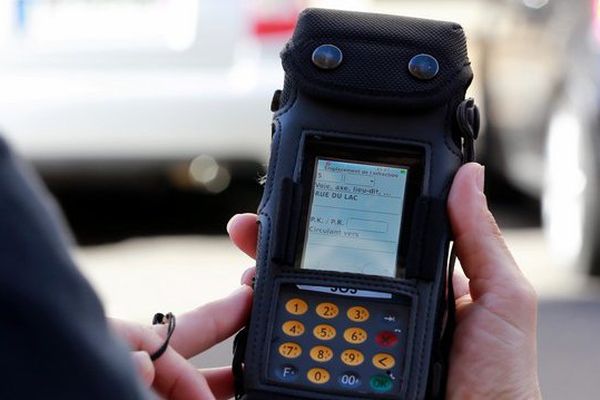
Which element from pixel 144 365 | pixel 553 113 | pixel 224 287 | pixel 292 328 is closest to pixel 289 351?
pixel 292 328

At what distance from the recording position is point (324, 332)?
2076 millimetres

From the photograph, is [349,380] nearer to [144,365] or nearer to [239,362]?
[239,362]

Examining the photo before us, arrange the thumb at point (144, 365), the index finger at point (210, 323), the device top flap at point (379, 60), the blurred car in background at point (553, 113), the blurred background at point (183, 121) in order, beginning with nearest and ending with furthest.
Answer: the thumb at point (144, 365), the index finger at point (210, 323), the device top flap at point (379, 60), the blurred background at point (183, 121), the blurred car in background at point (553, 113)

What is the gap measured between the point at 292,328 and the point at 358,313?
0.09 m

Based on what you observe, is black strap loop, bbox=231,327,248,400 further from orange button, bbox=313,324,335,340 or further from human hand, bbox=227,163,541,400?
human hand, bbox=227,163,541,400

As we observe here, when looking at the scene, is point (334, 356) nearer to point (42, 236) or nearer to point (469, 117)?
point (469, 117)

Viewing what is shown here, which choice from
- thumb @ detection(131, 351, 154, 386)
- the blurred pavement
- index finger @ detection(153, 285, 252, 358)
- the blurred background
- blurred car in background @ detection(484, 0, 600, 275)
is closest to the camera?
thumb @ detection(131, 351, 154, 386)

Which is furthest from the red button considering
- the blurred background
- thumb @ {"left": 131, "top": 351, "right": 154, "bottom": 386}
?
the blurred background

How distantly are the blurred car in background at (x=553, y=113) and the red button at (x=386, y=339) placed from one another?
15.8 ft

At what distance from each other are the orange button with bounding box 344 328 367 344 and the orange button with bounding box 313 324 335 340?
0.8 inches

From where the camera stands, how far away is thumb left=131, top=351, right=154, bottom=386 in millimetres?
1689

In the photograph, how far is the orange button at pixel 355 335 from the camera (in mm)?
2064

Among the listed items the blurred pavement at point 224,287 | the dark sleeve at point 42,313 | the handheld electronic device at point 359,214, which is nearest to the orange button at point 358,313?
the handheld electronic device at point 359,214

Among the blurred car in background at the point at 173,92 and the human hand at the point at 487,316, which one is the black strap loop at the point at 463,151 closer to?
the human hand at the point at 487,316
